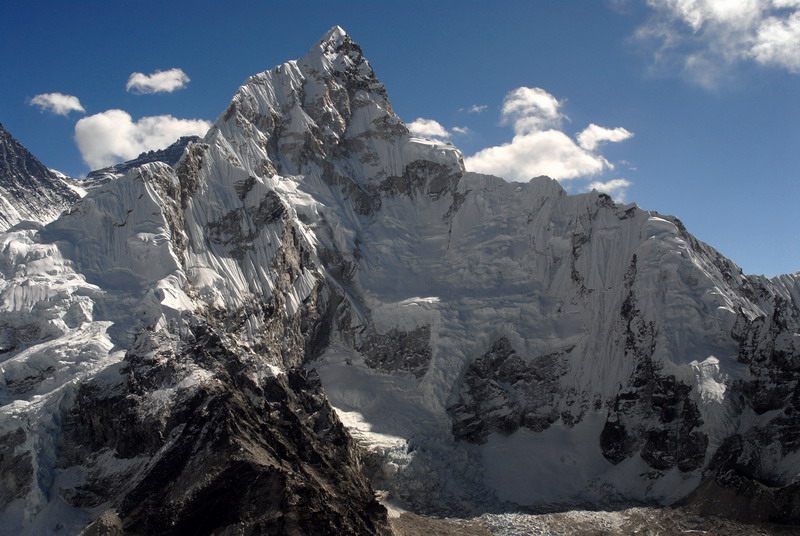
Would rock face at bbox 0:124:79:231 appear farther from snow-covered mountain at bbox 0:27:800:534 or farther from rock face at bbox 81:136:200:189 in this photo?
snow-covered mountain at bbox 0:27:800:534

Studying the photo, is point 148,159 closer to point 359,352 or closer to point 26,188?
point 26,188

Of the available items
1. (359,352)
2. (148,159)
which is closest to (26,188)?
(148,159)

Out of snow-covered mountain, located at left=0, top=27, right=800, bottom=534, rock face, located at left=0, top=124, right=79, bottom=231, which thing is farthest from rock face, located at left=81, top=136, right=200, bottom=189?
snow-covered mountain, located at left=0, top=27, right=800, bottom=534

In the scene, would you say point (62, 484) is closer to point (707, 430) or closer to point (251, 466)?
point (251, 466)

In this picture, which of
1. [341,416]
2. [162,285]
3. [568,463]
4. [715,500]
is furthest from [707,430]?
[162,285]

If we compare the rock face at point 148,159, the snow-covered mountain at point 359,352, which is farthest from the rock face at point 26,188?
the snow-covered mountain at point 359,352

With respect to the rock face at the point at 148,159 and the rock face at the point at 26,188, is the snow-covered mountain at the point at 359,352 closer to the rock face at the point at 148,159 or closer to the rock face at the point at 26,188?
the rock face at the point at 26,188
